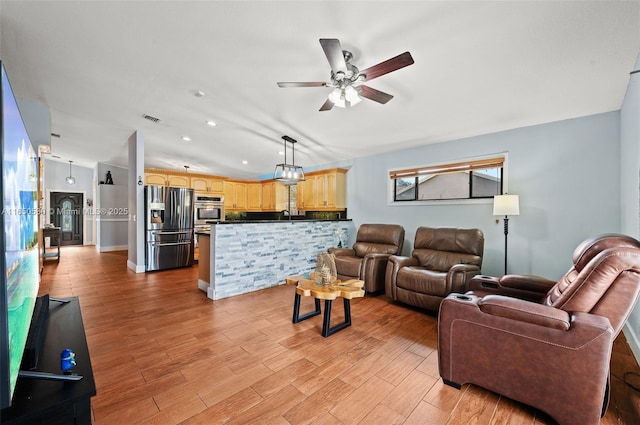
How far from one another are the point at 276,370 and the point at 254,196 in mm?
6477

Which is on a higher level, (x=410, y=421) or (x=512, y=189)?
(x=512, y=189)

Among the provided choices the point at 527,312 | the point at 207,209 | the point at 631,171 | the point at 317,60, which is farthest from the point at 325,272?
the point at 207,209

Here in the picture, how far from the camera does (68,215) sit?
9.12m

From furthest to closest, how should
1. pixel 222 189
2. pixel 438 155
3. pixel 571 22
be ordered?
1. pixel 222 189
2. pixel 438 155
3. pixel 571 22

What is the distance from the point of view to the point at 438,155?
443 cm

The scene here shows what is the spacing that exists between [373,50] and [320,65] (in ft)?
1.75

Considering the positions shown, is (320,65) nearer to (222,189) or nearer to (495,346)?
(495,346)

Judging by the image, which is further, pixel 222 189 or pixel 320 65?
pixel 222 189

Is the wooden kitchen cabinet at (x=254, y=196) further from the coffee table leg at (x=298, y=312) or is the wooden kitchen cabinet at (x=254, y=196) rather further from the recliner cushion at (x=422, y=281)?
the recliner cushion at (x=422, y=281)

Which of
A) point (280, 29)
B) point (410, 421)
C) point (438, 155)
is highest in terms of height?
point (280, 29)

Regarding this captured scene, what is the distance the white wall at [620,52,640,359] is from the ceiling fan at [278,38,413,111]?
6.80 feet

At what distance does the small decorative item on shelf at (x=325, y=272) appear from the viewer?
2.77 metres

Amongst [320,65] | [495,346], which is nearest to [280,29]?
[320,65]

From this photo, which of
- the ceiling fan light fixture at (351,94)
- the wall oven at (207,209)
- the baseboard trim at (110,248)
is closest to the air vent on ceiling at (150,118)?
the wall oven at (207,209)
